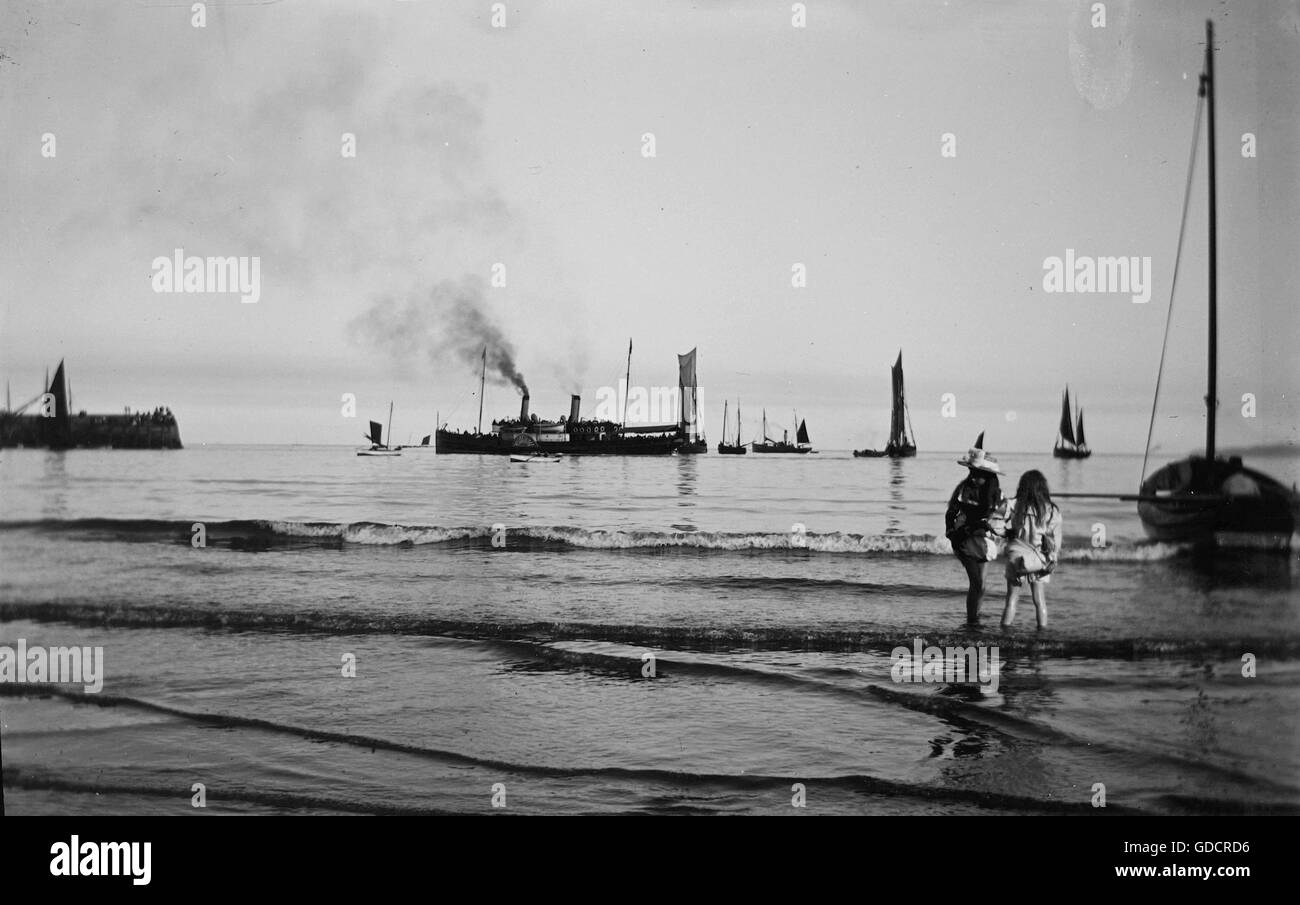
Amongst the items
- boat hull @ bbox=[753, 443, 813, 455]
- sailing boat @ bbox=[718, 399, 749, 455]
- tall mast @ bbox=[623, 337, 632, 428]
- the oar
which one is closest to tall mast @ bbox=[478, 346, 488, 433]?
tall mast @ bbox=[623, 337, 632, 428]

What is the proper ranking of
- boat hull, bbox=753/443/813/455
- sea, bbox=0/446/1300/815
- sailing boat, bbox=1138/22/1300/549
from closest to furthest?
sea, bbox=0/446/1300/815, sailing boat, bbox=1138/22/1300/549, boat hull, bbox=753/443/813/455

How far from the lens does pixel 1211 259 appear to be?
7836 millimetres

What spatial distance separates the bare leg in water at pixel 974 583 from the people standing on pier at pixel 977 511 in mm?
13

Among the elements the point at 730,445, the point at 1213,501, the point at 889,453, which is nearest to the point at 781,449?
the point at 730,445

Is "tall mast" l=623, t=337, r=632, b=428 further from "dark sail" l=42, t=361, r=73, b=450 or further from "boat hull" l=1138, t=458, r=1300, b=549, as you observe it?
"boat hull" l=1138, t=458, r=1300, b=549

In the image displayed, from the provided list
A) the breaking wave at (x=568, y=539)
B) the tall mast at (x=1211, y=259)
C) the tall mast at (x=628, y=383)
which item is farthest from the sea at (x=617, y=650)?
the tall mast at (x=628, y=383)

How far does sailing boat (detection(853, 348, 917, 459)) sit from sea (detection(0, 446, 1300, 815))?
0.51 m

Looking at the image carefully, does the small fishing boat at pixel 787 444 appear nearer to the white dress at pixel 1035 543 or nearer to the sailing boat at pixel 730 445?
the sailing boat at pixel 730 445

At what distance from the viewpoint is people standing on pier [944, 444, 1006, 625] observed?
23.3 feet

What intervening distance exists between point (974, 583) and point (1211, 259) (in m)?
3.55

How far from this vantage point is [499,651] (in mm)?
7676

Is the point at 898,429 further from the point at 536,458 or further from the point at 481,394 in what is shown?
the point at 481,394
